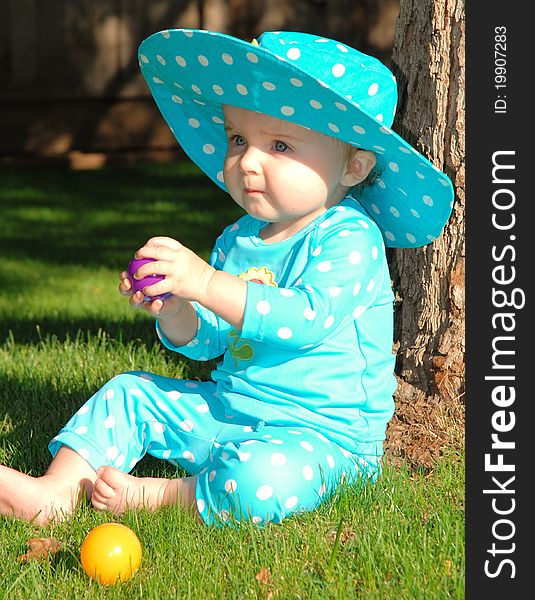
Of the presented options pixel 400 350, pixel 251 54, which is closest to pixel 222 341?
pixel 400 350

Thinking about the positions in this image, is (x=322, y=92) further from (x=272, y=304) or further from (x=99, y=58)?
(x=99, y=58)

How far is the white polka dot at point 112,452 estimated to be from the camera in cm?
338

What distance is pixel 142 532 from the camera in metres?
3.04

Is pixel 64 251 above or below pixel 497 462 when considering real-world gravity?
above

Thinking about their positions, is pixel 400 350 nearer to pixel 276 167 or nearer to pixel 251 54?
pixel 276 167

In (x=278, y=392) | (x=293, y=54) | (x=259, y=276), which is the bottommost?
(x=278, y=392)

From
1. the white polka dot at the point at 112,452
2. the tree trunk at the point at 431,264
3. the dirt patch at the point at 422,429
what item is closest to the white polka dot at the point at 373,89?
the tree trunk at the point at 431,264

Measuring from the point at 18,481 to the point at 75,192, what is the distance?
22.4ft

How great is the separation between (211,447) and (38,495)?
21.4 inches

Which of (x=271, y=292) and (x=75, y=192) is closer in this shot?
(x=271, y=292)

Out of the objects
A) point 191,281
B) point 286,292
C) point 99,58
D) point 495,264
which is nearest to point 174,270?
point 191,281

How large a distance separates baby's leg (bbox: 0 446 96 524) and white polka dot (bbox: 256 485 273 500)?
0.60 metres

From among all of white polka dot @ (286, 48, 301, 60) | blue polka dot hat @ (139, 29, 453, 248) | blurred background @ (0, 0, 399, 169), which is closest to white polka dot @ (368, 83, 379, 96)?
blue polka dot hat @ (139, 29, 453, 248)

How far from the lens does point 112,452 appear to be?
11.1 ft
